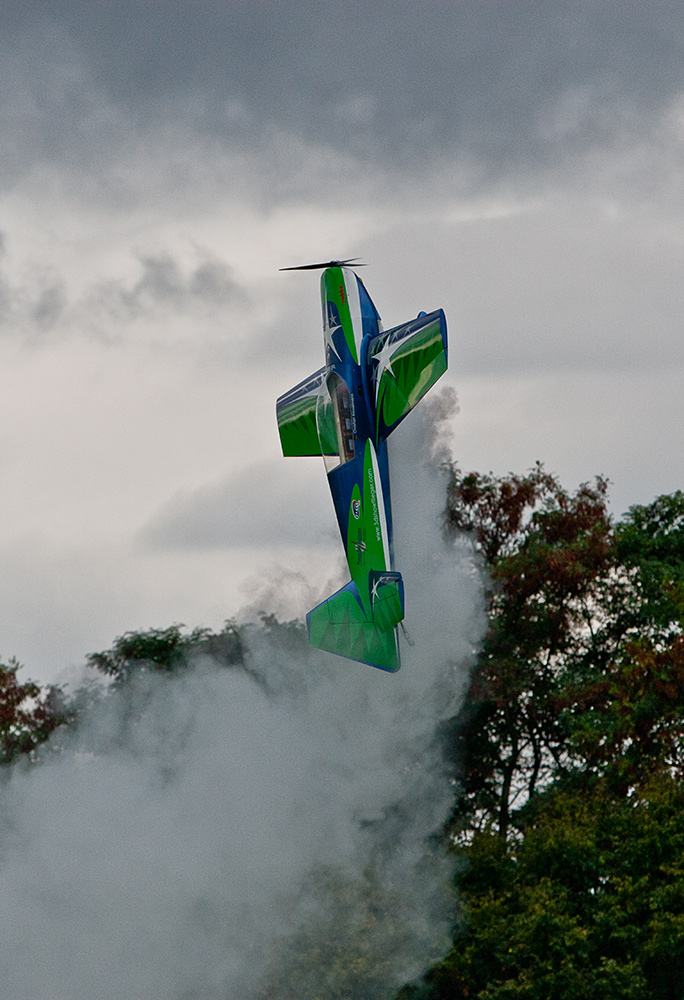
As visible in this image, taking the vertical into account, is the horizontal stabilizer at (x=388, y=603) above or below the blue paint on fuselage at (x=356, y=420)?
below

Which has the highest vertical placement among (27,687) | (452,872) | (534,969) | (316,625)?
(27,687)

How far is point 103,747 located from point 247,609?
12.5ft

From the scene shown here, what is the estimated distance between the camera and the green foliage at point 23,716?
103 ft

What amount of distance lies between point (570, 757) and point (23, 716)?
13633mm

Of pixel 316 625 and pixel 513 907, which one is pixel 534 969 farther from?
pixel 316 625

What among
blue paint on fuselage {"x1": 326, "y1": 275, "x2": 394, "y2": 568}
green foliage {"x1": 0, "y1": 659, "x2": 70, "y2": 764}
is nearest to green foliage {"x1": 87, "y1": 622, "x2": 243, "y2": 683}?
green foliage {"x1": 0, "y1": 659, "x2": 70, "y2": 764}

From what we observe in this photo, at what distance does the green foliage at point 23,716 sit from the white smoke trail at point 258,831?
5077 millimetres

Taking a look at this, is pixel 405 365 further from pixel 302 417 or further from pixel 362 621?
pixel 362 621

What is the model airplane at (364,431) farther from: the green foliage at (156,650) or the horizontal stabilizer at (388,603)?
the green foliage at (156,650)

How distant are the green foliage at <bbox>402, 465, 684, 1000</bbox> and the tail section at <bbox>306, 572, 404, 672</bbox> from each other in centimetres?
747

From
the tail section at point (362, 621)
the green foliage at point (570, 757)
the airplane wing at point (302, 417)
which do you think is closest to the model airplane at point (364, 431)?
the tail section at point (362, 621)

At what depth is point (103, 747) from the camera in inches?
1050

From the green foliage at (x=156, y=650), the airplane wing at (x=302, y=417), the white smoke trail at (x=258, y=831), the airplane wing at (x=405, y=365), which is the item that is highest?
the green foliage at (x=156, y=650)

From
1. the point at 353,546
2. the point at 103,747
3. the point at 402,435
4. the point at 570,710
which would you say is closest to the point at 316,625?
the point at 353,546
